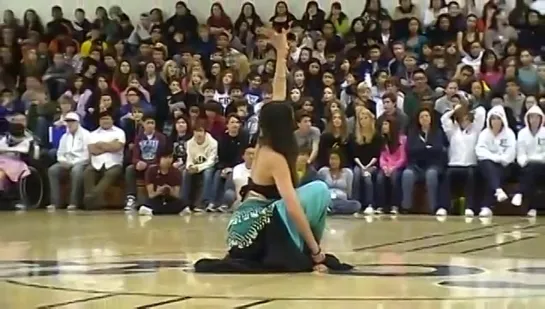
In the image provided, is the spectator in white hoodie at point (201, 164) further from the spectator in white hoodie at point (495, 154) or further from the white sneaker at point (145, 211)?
the spectator in white hoodie at point (495, 154)

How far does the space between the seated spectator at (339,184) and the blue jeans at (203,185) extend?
4.11 ft

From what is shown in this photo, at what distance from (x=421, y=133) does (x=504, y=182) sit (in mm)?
1055

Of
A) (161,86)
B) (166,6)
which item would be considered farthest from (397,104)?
(166,6)

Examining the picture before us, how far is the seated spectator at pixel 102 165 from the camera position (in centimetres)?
1263

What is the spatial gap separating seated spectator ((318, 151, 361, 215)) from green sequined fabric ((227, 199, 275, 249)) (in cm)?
558

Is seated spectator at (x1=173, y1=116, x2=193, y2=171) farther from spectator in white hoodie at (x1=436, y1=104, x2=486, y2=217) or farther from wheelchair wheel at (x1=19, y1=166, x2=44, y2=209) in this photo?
spectator in white hoodie at (x1=436, y1=104, x2=486, y2=217)

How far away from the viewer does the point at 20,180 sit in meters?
12.7

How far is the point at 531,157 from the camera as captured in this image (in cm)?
1152

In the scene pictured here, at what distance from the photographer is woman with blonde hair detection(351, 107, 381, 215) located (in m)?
11.9

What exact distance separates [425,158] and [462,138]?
0.46 meters

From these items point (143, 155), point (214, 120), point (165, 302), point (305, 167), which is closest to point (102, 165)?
point (143, 155)

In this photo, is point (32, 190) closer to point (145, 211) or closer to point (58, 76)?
point (145, 211)

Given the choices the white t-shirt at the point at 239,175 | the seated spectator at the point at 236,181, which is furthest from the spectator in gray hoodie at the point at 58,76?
the white t-shirt at the point at 239,175

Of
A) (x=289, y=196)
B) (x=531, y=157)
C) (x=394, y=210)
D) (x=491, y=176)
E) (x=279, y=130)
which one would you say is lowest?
(x=394, y=210)
